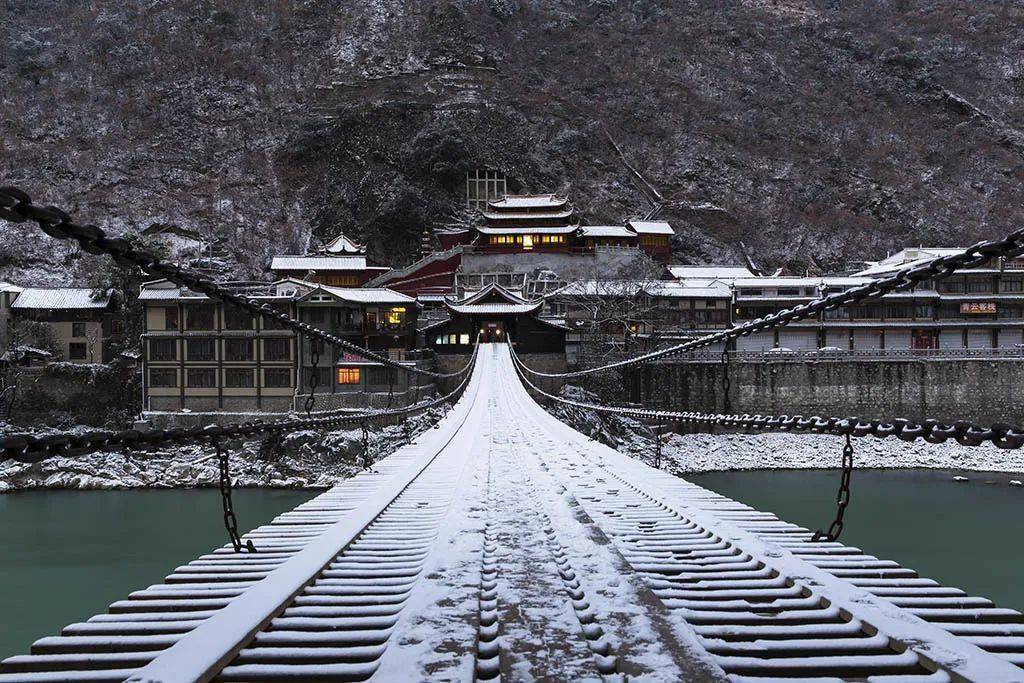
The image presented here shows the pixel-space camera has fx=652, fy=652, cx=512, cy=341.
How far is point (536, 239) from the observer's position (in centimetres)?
4312

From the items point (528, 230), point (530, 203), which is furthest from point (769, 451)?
point (530, 203)

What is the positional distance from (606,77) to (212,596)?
264ft

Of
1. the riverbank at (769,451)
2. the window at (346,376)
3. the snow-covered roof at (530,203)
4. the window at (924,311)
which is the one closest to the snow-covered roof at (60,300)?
the window at (346,376)

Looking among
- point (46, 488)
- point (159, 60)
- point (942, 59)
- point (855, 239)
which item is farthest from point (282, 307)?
point (942, 59)

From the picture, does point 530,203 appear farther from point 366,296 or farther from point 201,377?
point 201,377

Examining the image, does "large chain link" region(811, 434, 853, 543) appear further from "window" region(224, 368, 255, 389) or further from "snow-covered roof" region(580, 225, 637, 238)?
"snow-covered roof" region(580, 225, 637, 238)

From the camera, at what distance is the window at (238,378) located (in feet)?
80.6

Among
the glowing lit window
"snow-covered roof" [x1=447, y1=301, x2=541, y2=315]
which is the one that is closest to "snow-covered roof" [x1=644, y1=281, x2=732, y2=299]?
"snow-covered roof" [x1=447, y1=301, x2=541, y2=315]

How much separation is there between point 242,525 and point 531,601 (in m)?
17.4

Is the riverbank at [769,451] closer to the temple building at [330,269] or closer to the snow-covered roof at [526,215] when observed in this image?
the temple building at [330,269]

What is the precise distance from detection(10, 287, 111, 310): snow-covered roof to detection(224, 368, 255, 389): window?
790 cm

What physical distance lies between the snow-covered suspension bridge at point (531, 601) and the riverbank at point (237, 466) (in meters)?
19.0

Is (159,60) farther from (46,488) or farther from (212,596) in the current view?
(212,596)

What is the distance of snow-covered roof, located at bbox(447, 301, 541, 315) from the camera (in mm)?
29219
